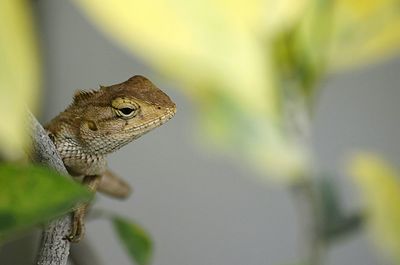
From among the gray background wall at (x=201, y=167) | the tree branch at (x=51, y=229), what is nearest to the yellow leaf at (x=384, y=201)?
the gray background wall at (x=201, y=167)

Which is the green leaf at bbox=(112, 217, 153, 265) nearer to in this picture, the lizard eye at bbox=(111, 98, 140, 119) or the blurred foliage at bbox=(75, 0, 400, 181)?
the lizard eye at bbox=(111, 98, 140, 119)

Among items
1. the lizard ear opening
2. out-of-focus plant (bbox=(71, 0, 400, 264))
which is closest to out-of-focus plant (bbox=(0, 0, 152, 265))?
the lizard ear opening

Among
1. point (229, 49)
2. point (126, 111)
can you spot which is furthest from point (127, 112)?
point (229, 49)

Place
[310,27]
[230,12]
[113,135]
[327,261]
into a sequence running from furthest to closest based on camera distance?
[327,261], [230,12], [310,27], [113,135]

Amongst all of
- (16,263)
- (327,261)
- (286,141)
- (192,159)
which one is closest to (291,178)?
(286,141)

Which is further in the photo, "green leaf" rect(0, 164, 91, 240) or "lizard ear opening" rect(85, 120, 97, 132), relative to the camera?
"lizard ear opening" rect(85, 120, 97, 132)

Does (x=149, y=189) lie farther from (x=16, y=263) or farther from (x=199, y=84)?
(x=16, y=263)

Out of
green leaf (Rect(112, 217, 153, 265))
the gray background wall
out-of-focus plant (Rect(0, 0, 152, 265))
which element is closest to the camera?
out-of-focus plant (Rect(0, 0, 152, 265))
